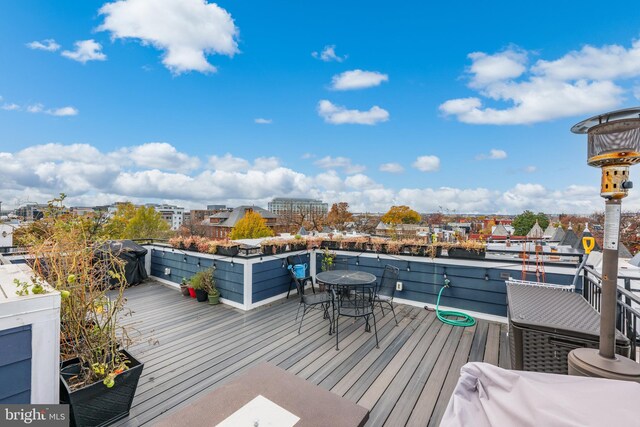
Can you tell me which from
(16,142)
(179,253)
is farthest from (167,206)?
(179,253)

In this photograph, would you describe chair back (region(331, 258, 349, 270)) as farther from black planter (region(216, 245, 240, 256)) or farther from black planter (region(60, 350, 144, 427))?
black planter (region(60, 350, 144, 427))

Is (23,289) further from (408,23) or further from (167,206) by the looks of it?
(167,206)

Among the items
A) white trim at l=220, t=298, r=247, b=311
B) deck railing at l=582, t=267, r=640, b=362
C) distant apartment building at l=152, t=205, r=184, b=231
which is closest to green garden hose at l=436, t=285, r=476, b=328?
deck railing at l=582, t=267, r=640, b=362

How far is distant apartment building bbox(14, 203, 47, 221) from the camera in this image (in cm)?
288

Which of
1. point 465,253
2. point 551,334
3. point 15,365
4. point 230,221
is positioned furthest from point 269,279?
point 230,221

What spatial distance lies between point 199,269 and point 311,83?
699 cm

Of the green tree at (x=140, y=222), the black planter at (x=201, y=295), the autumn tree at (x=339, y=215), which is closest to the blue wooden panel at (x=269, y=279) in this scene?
the black planter at (x=201, y=295)

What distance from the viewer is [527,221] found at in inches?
1197

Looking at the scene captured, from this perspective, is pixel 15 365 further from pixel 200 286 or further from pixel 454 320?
pixel 454 320

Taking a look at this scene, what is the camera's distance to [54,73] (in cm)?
694

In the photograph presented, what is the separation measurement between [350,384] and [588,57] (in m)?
7.14

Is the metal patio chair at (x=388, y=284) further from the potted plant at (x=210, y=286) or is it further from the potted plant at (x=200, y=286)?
the potted plant at (x=200, y=286)

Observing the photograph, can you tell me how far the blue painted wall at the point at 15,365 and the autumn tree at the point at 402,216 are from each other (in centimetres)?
4214

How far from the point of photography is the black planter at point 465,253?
14.1ft
